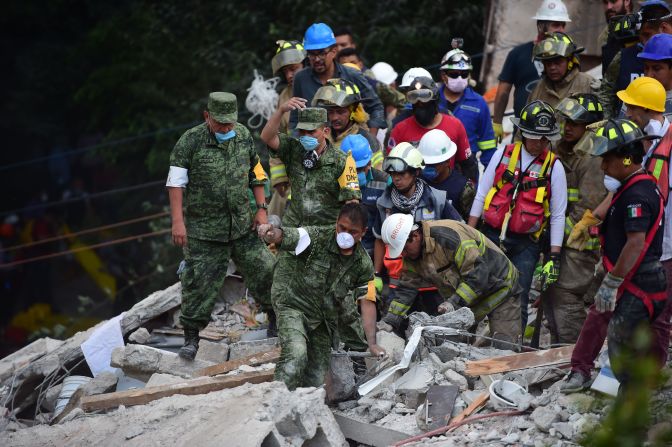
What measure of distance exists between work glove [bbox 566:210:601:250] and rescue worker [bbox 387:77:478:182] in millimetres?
1362

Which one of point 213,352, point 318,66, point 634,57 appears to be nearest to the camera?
point 634,57

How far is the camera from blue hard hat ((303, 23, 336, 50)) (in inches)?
358

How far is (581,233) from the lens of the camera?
7.74 m

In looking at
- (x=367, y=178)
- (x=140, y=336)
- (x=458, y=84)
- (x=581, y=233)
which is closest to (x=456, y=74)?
(x=458, y=84)

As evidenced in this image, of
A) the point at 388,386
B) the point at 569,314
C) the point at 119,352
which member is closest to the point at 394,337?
the point at 388,386

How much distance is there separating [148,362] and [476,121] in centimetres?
370

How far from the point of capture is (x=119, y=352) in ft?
26.4

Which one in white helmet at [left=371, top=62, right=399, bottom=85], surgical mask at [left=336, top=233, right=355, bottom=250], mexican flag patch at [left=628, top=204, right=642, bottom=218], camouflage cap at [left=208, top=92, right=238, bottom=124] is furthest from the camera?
white helmet at [left=371, top=62, right=399, bottom=85]

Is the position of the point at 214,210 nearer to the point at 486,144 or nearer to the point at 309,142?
the point at 309,142

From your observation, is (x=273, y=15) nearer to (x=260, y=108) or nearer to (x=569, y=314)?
(x=260, y=108)

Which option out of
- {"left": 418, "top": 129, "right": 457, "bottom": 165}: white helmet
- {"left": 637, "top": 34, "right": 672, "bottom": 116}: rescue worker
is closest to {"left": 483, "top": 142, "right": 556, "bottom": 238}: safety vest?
{"left": 418, "top": 129, "right": 457, "bottom": 165}: white helmet

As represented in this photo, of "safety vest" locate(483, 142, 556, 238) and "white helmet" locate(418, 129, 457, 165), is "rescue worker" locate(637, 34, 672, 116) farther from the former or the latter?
"white helmet" locate(418, 129, 457, 165)

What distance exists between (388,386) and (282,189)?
2235mm

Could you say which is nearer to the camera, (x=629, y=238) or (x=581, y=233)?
(x=629, y=238)
